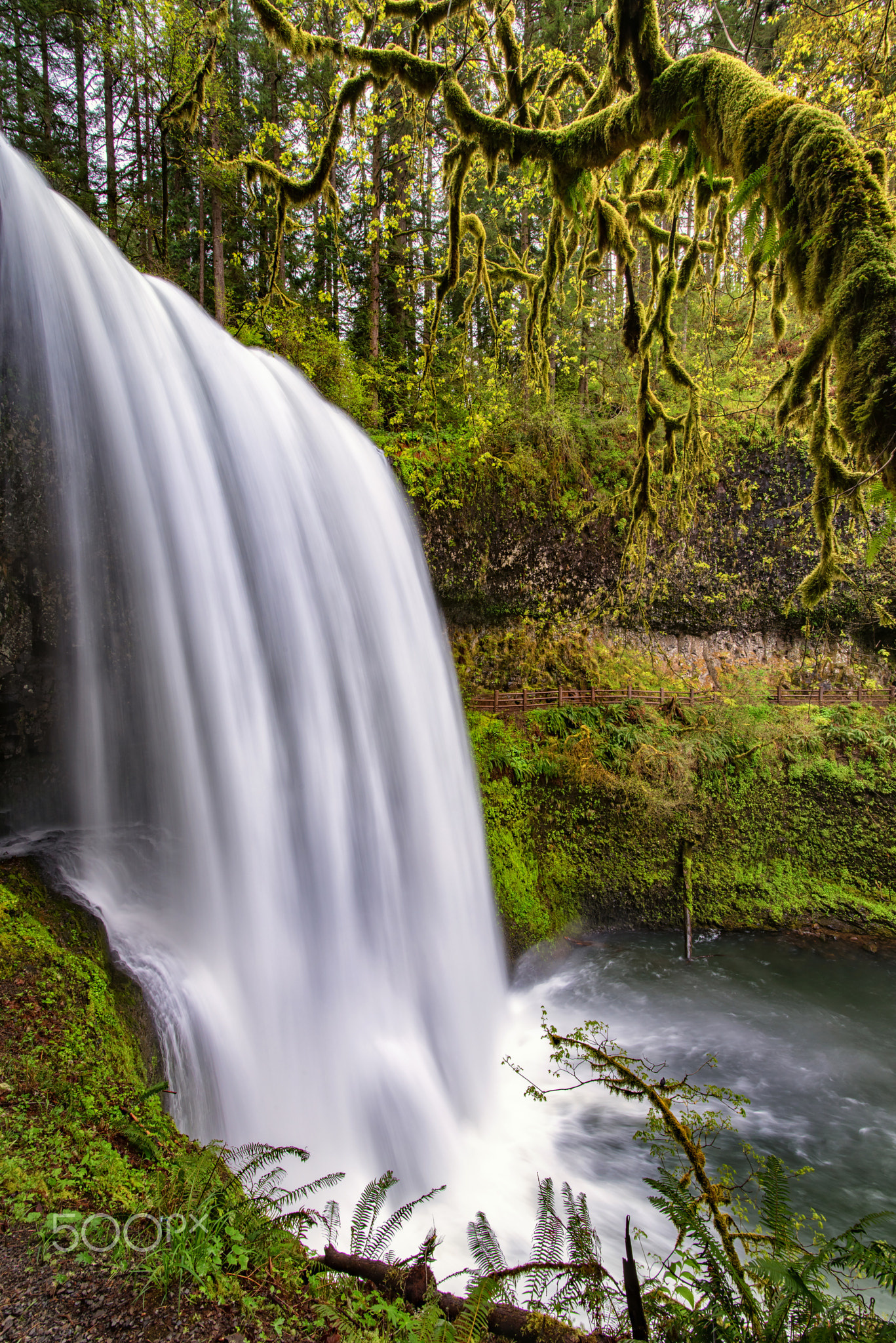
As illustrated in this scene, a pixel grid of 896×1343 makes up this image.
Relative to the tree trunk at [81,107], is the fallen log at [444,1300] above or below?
below

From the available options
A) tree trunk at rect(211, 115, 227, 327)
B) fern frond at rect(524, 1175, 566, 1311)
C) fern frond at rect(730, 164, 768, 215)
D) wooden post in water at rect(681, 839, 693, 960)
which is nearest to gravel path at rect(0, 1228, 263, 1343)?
fern frond at rect(524, 1175, 566, 1311)

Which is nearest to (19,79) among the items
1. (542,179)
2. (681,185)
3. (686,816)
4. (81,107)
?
(81,107)

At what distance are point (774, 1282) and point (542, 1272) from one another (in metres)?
0.95

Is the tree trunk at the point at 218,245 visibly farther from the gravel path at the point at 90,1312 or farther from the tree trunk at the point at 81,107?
the gravel path at the point at 90,1312

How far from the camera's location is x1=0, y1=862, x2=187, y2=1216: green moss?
6.46ft

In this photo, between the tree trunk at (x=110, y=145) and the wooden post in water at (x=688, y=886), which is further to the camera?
the tree trunk at (x=110, y=145)

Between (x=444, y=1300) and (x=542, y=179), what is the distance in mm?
6988

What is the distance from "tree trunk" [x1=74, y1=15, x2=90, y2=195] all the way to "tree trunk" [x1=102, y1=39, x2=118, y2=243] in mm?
338

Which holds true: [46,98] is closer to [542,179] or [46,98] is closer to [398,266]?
[398,266]

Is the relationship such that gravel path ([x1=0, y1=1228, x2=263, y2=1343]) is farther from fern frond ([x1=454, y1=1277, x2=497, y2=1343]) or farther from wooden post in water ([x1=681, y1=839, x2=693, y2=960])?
wooden post in water ([x1=681, y1=839, x2=693, y2=960])

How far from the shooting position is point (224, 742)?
4.80m

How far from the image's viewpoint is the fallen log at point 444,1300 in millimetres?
1730

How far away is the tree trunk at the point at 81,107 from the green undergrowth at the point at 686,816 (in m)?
12.1

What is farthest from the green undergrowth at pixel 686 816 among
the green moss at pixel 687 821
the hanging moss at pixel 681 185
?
the hanging moss at pixel 681 185
